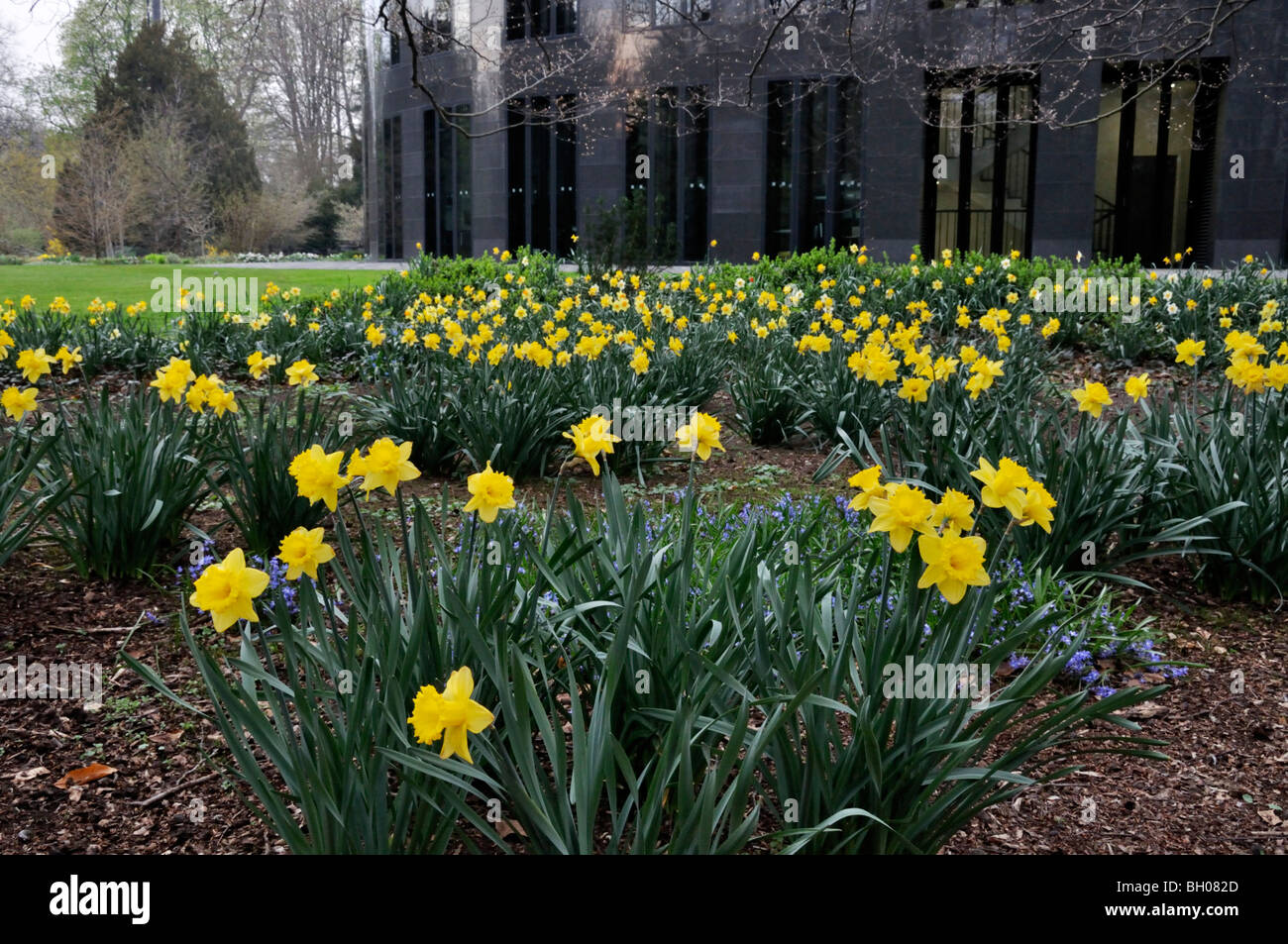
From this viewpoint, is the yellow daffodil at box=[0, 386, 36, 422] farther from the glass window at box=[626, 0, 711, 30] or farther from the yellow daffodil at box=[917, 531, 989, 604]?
the glass window at box=[626, 0, 711, 30]

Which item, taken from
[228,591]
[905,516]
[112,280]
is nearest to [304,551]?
[228,591]

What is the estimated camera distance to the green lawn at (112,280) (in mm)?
16078

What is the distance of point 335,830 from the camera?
1.86m

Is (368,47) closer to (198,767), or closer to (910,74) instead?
(910,74)

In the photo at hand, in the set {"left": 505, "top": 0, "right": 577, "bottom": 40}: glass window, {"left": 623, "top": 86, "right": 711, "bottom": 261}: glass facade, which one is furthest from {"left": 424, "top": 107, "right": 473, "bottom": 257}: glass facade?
{"left": 623, "top": 86, "right": 711, "bottom": 261}: glass facade

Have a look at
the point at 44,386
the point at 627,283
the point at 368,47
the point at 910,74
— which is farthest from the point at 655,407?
the point at 368,47

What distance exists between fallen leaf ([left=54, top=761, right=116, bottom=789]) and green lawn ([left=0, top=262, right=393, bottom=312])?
12.6 metres

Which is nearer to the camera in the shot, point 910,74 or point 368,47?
point 910,74

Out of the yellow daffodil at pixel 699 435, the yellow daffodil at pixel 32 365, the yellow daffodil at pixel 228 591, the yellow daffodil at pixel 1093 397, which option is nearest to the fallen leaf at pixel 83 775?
the yellow daffodil at pixel 228 591

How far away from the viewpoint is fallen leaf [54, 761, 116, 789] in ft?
8.25

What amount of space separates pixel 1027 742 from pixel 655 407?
12.8 feet

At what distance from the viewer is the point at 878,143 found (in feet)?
66.0

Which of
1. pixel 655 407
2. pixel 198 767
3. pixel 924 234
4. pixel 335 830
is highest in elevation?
pixel 924 234

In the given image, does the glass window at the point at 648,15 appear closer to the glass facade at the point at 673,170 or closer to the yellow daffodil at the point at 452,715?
the glass facade at the point at 673,170
